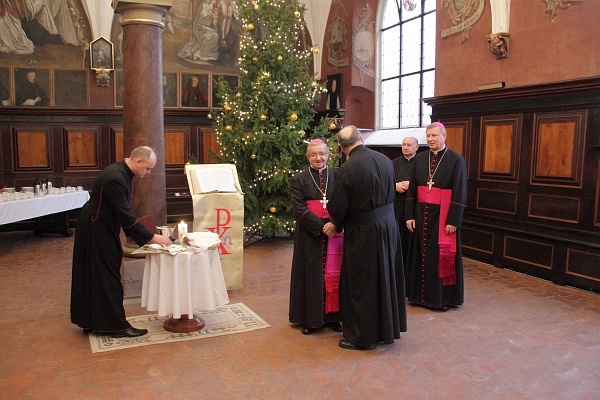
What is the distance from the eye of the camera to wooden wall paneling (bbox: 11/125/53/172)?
10.9 meters

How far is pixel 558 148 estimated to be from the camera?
6.84 m

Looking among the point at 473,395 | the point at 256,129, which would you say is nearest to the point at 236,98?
the point at 256,129

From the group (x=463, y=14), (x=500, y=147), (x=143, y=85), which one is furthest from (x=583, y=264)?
(x=143, y=85)

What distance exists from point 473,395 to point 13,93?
10728 mm

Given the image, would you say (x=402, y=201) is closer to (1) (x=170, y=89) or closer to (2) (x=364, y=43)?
(2) (x=364, y=43)

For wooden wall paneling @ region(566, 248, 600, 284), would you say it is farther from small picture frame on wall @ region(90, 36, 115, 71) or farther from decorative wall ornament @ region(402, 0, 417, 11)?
small picture frame on wall @ region(90, 36, 115, 71)

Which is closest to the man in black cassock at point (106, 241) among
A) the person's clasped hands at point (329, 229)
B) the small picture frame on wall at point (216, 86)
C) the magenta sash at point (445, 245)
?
the person's clasped hands at point (329, 229)

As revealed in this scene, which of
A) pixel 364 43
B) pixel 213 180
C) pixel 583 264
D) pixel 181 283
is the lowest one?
pixel 583 264

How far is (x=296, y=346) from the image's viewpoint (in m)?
4.66

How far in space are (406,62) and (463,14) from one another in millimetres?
2791

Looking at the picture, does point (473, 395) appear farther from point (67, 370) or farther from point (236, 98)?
point (236, 98)

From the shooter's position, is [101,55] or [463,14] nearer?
[463,14]

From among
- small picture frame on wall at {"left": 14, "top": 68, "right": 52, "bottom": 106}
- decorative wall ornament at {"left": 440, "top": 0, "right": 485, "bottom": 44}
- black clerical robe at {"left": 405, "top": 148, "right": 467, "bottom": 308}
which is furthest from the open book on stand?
small picture frame on wall at {"left": 14, "top": 68, "right": 52, "bottom": 106}

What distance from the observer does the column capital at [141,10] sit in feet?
18.6
